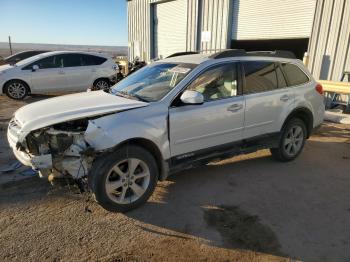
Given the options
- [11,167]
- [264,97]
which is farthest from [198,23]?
[11,167]

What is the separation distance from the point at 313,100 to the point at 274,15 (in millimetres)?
6634

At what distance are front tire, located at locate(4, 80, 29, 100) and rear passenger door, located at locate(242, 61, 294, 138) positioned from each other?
28.4 ft

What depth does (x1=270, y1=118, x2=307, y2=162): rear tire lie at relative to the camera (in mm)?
5250

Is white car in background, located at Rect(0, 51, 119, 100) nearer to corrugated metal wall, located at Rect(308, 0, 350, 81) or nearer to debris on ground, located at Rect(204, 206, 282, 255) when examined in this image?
corrugated metal wall, located at Rect(308, 0, 350, 81)

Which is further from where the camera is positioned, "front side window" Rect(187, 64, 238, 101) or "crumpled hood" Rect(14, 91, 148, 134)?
"front side window" Rect(187, 64, 238, 101)

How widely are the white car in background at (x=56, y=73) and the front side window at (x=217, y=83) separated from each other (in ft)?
22.0

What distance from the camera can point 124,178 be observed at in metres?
3.61

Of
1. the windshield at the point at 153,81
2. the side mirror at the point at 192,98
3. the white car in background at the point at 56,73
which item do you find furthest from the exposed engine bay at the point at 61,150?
the white car in background at the point at 56,73

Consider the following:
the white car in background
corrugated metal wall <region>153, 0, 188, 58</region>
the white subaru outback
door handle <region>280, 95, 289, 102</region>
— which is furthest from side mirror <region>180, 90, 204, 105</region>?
corrugated metal wall <region>153, 0, 188, 58</region>

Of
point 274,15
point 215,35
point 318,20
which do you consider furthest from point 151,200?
point 215,35

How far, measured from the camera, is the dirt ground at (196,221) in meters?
3.05

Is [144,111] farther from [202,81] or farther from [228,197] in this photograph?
[228,197]

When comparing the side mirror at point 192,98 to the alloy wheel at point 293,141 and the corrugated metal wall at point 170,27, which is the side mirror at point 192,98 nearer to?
the alloy wheel at point 293,141

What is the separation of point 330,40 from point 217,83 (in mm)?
6831
